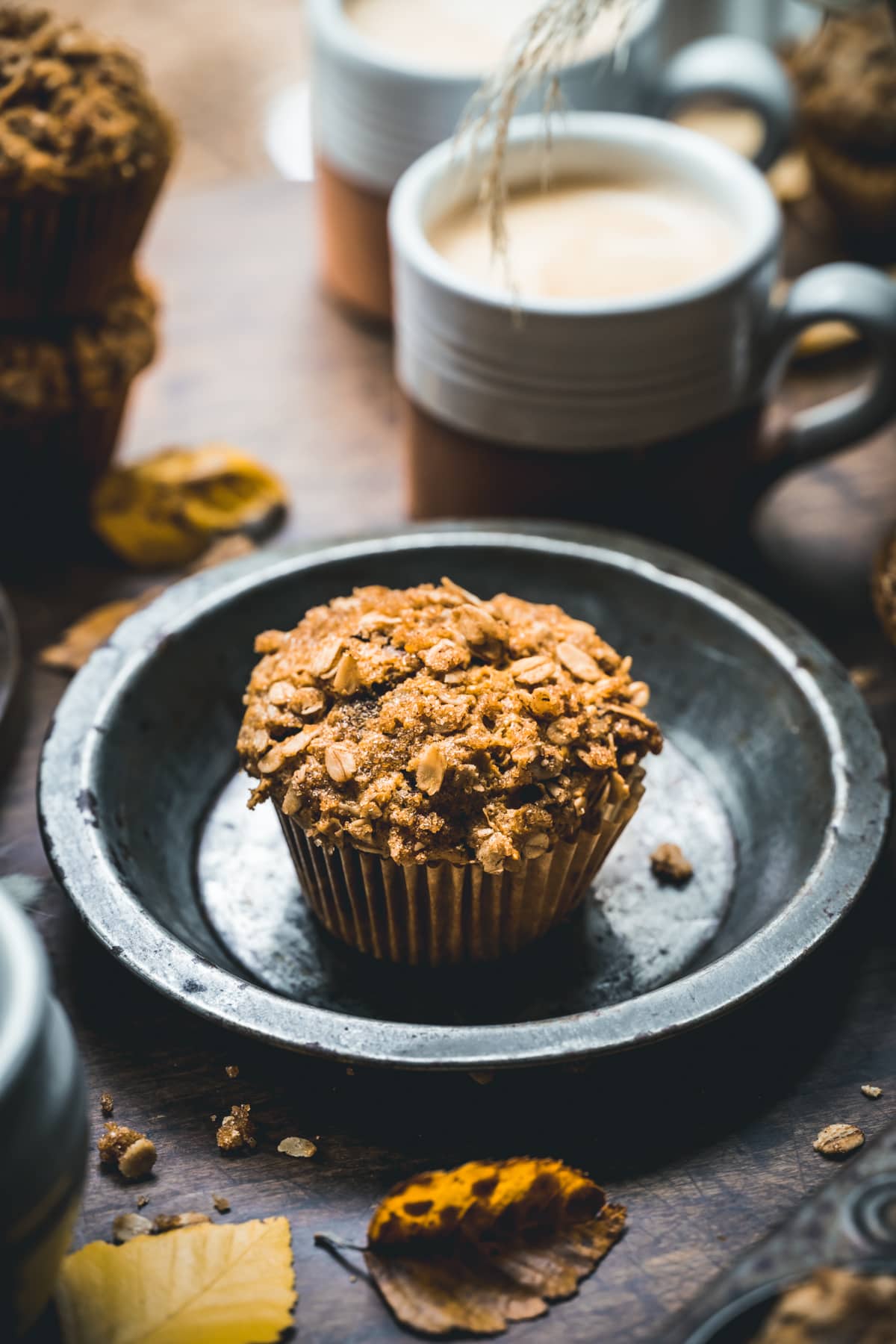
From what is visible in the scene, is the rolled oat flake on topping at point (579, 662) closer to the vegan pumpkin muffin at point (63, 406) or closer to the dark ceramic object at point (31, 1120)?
the dark ceramic object at point (31, 1120)

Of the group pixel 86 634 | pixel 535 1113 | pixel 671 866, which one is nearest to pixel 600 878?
pixel 671 866

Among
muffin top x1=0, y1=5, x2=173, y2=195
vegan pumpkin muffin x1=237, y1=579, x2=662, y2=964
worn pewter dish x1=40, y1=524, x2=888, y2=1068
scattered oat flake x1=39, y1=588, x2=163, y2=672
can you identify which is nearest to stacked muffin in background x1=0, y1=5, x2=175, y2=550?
muffin top x1=0, y1=5, x2=173, y2=195


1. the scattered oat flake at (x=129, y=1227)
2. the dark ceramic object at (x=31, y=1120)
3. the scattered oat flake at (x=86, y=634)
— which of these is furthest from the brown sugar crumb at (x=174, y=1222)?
the scattered oat flake at (x=86, y=634)

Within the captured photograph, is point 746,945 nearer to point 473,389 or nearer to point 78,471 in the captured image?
point 473,389

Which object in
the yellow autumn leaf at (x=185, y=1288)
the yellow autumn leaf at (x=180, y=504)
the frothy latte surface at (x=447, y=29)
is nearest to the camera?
the yellow autumn leaf at (x=185, y=1288)

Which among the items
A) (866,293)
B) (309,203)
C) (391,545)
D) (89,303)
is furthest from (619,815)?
(309,203)

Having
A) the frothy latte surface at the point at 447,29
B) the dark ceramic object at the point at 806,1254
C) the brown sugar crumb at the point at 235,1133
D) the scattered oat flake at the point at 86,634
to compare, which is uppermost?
the frothy latte surface at the point at 447,29

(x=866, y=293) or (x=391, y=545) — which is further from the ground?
→ (x=866, y=293)

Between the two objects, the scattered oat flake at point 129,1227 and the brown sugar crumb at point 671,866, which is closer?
the scattered oat flake at point 129,1227
